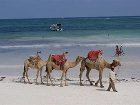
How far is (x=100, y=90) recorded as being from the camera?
14.9 meters

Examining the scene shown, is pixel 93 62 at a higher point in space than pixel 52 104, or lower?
higher

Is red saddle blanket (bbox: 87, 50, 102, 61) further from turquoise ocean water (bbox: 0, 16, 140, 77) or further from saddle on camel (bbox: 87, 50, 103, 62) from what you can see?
turquoise ocean water (bbox: 0, 16, 140, 77)

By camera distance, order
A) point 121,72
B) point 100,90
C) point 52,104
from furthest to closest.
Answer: point 121,72 → point 100,90 → point 52,104

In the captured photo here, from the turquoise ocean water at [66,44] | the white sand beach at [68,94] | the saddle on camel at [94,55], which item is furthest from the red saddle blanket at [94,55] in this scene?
the turquoise ocean water at [66,44]

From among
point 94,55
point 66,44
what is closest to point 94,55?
point 94,55

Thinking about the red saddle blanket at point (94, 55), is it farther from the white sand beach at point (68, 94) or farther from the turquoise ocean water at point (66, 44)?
the turquoise ocean water at point (66, 44)

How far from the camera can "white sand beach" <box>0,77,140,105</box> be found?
1273 cm

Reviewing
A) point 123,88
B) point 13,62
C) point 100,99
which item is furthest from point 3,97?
point 13,62

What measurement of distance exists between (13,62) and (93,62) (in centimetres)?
913

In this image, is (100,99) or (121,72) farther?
(121,72)

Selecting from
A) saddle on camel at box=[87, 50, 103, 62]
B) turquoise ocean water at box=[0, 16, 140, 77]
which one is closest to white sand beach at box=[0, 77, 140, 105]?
saddle on camel at box=[87, 50, 103, 62]

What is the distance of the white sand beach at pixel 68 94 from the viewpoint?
1273cm

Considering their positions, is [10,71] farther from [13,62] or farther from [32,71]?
[13,62]

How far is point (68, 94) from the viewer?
14.0 m
